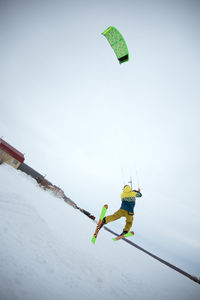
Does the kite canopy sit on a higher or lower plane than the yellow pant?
higher

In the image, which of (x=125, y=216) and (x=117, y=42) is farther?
(x=117, y=42)

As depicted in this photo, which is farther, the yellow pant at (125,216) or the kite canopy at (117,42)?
the kite canopy at (117,42)

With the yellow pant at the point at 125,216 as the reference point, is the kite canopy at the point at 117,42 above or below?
above

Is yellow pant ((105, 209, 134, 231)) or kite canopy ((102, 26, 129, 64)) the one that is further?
kite canopy ((102, 26, 129, 64))

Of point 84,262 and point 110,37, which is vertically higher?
point 110,37

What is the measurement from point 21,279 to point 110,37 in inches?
396

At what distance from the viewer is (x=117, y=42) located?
24.2ft

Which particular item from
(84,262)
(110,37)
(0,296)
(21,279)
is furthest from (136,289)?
(110,37)

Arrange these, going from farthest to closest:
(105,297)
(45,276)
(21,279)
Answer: (105,297) → (45,276) → (21,279)

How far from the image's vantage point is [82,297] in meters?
2.54

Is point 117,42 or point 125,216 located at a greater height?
point 117,42

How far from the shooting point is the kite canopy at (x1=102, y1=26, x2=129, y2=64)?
284 inches

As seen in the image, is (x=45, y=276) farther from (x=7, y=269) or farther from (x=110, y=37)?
(x=110, y=37)

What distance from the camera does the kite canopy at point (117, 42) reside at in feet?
23.7
